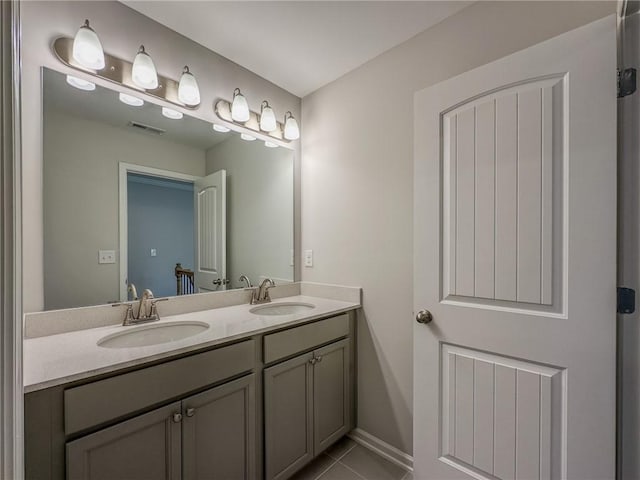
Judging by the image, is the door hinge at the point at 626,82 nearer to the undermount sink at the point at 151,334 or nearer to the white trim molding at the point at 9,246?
the white trim molding at the point at 9,246

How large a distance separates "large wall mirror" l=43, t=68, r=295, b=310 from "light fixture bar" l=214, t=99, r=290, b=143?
86mm

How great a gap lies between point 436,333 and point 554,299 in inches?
18.3

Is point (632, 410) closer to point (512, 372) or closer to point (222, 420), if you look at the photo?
point (512, 372)

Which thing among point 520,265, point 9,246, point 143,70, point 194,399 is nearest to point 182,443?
point 194,399

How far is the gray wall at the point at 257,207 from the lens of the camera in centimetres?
184

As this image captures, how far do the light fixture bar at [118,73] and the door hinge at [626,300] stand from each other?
6.67ft

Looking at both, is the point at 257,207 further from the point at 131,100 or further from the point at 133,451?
the point at 133,451

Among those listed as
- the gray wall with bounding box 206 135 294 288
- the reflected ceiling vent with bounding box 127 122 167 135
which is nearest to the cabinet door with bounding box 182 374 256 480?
the gray wall with bounding box 206 135 294 288

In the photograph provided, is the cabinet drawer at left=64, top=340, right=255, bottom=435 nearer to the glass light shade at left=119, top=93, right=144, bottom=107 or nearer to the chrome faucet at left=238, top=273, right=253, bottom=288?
the chrome faucet at left=238, top=273, right=253, bottom=288

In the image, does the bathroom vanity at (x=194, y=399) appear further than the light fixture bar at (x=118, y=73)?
No

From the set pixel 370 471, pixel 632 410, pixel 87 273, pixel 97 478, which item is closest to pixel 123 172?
pixel 87 273

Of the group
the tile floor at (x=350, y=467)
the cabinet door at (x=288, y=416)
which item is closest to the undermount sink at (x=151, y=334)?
the cabinet door at (x=288, y=416)

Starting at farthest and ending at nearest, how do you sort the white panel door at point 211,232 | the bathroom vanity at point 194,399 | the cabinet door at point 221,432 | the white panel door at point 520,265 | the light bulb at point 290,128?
the light bulb at point 290,128 < the white panel door at point 211,232 < the cabinet door at point 221,432 < the white panel door at point 520,265 < the bathroom vanity at point 194,399

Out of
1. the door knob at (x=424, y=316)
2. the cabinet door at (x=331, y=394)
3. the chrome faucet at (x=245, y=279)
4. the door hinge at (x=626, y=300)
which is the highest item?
the door hinge at (x=626, y=300)
